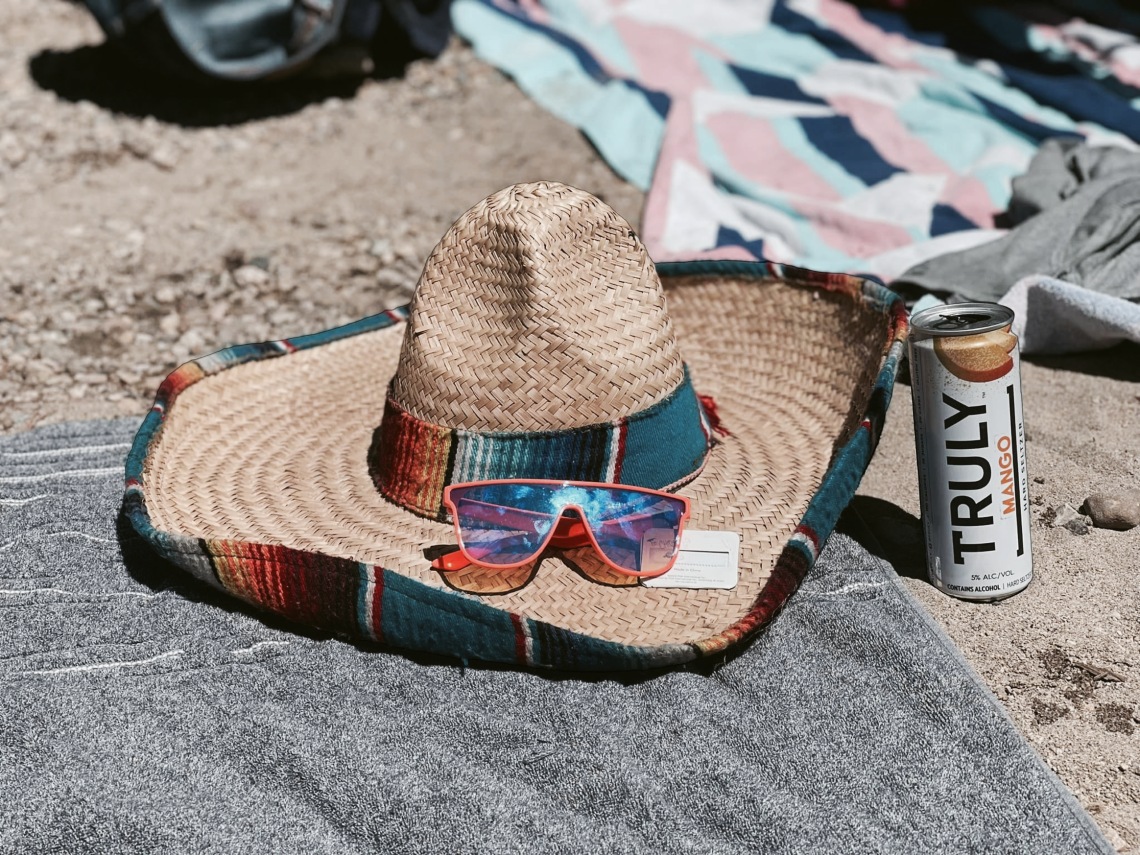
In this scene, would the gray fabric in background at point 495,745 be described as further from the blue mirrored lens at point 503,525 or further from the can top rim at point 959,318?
the can top rim at point 959,318

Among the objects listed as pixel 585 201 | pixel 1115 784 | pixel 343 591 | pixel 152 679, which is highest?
pixel 585 201

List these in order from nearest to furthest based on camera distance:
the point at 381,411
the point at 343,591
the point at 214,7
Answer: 1. the point at 343,591
2. the point at 381,411
3. the point at 214,7

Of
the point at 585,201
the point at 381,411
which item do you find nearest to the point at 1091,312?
the point at 585,201

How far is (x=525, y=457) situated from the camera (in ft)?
6.48

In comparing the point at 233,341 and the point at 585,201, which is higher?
the point at 585,201

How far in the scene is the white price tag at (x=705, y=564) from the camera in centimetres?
190

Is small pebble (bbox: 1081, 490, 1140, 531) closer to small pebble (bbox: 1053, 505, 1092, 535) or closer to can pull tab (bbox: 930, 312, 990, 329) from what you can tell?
small pebble (bbox: 1053, 505, 1092, 535)

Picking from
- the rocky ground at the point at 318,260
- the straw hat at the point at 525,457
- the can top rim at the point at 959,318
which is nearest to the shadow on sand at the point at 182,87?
the rocky ground at the point at 318,260

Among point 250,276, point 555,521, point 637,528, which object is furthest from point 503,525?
point 250,276

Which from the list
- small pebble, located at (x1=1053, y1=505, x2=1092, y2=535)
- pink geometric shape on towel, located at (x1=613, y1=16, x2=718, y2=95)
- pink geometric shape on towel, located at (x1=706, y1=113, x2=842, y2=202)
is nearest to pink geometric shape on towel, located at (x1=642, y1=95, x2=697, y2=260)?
pink geometric shape on towel, located at (x1=706, y1=113, x2=842, y2=202)

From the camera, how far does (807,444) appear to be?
221 centimetres

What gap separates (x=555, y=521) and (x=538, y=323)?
0.33 m

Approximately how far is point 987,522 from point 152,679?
4.53 feet

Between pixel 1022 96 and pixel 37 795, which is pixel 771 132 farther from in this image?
pixel 37 795
